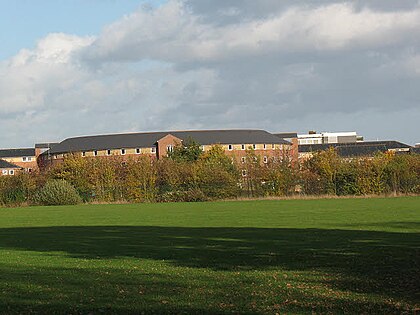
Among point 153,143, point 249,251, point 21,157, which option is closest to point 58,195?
point 153,143

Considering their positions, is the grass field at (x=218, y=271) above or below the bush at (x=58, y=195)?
below

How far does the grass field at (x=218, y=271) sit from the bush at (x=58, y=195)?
48789 mm

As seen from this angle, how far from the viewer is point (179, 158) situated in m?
109

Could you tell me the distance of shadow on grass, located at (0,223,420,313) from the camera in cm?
1678

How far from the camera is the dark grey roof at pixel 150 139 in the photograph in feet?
475

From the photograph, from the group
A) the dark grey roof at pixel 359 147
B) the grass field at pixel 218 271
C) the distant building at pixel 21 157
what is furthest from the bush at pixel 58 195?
the distant building at pixel 21 157

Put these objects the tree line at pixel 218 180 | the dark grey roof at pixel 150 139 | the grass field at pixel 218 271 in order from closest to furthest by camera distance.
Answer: the grass field at pixel 218 271 < the tree line at pixel 218 180 < the dark grey roof at pixel 150 139

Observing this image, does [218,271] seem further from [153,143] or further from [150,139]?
[150,139]

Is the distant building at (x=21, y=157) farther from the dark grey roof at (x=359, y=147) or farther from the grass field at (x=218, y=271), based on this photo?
the grass field at (x=218, y=271)

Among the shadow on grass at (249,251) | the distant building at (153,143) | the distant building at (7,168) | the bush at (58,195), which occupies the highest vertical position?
the distant building at (153,143)

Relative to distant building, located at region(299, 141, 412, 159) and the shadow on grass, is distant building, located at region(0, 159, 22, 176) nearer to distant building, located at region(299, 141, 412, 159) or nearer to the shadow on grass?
distant building, located at region(299, 141, 412, 159)

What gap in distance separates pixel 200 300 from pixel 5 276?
7303 millimetres

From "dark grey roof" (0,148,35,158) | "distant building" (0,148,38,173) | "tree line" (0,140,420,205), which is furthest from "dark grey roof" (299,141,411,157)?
"dark grey roof" (0,148,35,158)

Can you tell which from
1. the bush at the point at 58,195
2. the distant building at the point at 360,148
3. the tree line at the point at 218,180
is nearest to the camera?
the tree line at the point at 218,180
